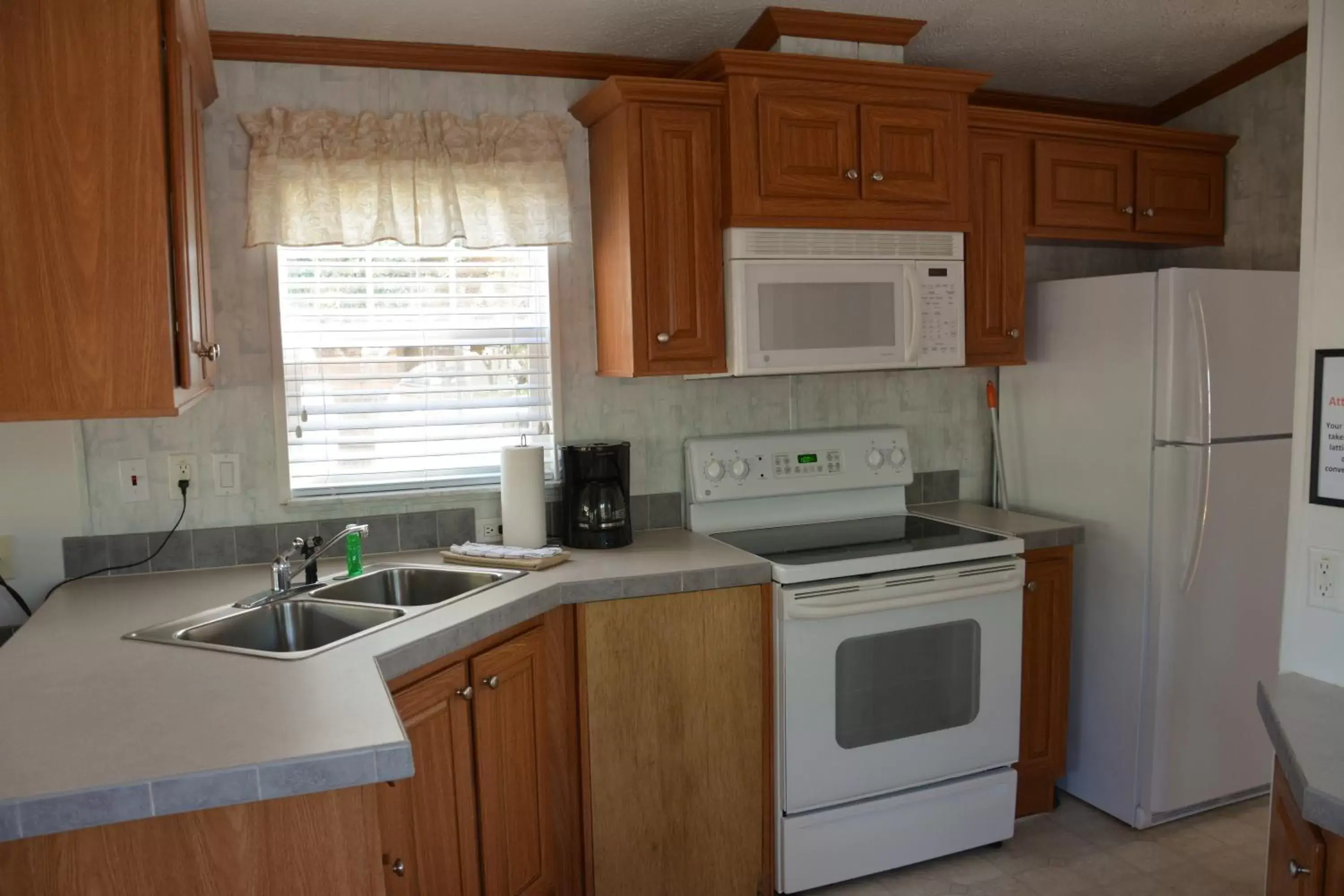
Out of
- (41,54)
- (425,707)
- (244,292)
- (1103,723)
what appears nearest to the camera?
(41,54)

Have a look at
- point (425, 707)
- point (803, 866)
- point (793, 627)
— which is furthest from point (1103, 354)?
point (425, 707)

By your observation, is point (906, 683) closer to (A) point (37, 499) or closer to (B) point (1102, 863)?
(B) point (1102, 863)

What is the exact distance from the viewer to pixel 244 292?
108 inches

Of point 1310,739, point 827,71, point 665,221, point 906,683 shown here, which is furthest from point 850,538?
point 1310,739

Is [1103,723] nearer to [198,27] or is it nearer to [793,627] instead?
[793,627]

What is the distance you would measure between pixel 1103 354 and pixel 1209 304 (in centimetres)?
32

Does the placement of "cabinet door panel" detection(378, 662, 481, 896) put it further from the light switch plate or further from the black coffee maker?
the light switch plate

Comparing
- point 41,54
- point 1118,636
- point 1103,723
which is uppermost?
point 41,54

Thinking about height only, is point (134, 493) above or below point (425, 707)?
above

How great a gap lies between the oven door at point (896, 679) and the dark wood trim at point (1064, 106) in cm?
161

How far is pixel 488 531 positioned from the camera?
2984 millimetres

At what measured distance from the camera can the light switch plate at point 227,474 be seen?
9.02ft

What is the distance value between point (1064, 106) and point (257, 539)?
3020 millimetres

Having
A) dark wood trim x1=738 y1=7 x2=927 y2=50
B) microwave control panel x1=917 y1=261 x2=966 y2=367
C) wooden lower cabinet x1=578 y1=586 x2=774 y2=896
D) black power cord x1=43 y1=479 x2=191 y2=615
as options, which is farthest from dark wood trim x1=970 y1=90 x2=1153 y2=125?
black power cord x1=43 y1=479 x2=191 y2=615
